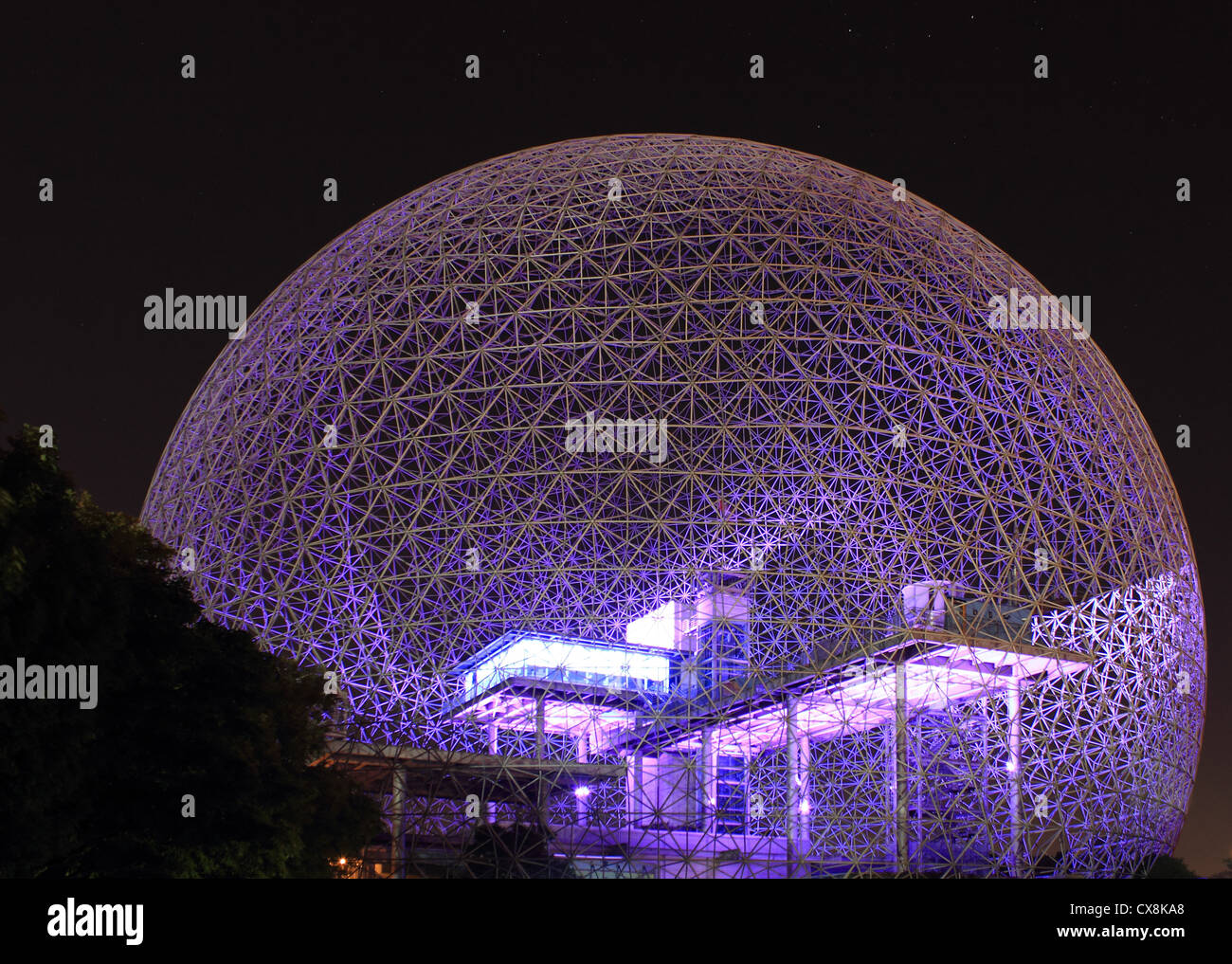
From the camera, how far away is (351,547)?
118ft

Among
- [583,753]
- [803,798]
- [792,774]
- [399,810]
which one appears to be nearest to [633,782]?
[583,753]

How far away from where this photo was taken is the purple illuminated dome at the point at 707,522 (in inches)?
1267

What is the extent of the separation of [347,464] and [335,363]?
10.9 feet

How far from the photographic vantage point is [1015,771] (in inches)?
1267

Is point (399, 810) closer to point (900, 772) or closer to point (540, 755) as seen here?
point (540, 755)

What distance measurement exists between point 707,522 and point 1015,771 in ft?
33.5

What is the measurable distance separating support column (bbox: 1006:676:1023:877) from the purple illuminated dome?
0.08 meters

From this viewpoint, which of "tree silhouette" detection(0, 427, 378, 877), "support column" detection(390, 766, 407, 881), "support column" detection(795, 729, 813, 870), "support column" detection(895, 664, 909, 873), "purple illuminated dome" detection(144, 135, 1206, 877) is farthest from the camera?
"support column" detection(795, 729, 813, 870)

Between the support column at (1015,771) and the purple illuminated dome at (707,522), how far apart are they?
8 centimetres

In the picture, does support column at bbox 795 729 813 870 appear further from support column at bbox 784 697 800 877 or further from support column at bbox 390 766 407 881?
support column at bbox 390 766 407 881

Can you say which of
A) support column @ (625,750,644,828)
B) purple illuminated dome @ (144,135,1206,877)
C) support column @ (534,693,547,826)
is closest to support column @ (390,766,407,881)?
purple illuminated dome @ (144,135,1206,877)

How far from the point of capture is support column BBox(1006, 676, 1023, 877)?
31.4m
